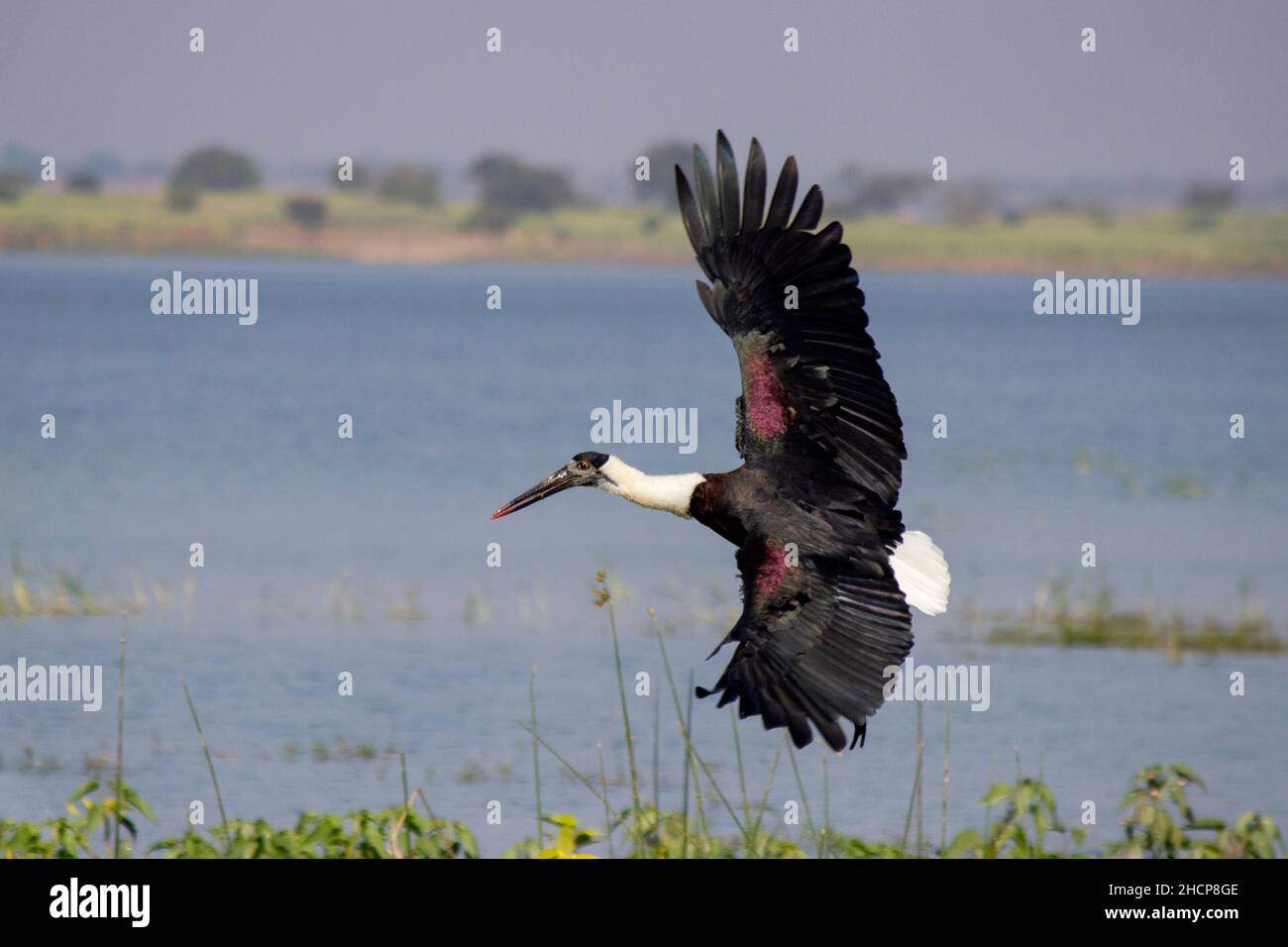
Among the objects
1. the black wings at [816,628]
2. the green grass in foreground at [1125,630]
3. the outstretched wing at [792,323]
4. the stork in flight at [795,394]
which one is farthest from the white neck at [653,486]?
the green grass in foreground at [1125,630]

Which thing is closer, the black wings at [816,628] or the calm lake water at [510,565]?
the black wings at [816,628]

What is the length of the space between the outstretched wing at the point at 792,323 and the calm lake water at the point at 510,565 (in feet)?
5.37

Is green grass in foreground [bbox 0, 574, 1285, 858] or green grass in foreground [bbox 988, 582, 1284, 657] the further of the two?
green grass in foreground [bbox 988, 582, 1284, 657]

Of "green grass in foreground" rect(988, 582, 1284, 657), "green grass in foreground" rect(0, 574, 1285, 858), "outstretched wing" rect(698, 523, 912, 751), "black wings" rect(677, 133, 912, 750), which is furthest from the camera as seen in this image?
"green grass in foreground" rect(988, 582, 1284, 657)

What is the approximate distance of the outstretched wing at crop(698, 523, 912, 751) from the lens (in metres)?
6.30

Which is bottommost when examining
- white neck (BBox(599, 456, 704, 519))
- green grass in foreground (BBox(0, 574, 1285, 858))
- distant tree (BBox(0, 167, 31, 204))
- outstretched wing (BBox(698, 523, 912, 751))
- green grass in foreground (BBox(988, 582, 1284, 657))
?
green grass in foreground (BBox(0, 574, 1285, 858))

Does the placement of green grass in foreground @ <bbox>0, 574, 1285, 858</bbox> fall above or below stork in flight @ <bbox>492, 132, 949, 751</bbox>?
below

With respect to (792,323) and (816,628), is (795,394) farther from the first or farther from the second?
(816,628)

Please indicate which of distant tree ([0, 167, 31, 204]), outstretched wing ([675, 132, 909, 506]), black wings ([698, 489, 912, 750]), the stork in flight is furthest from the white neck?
distant tree ([0, 167, 31, 204])

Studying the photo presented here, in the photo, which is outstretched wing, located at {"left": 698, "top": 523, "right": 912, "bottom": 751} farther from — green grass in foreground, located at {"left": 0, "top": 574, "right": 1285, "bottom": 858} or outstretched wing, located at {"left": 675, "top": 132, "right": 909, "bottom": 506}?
outstretched wing, located at {"left": 675, "top": 132, "right": 909, "bottom": 506}

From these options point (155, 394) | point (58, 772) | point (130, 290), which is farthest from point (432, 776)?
point (130, 290)

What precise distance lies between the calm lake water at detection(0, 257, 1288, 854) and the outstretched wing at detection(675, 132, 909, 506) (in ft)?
5.37

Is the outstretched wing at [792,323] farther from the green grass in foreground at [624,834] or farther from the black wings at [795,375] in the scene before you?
the green grass in foreground at [624,834]

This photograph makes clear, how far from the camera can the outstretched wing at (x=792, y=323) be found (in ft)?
25.0
